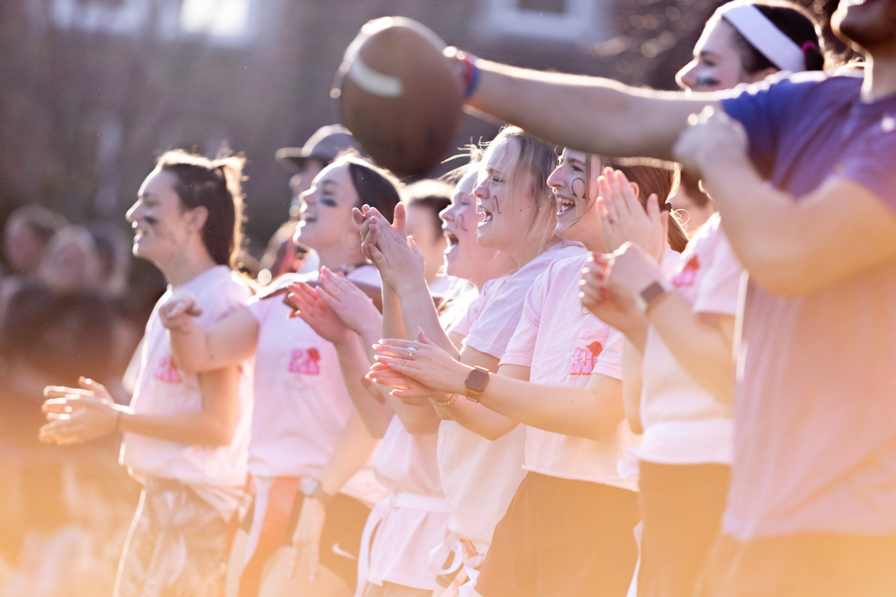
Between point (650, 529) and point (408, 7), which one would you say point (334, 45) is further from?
point (650, 529)

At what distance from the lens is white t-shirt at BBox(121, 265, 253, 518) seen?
13.7 feet

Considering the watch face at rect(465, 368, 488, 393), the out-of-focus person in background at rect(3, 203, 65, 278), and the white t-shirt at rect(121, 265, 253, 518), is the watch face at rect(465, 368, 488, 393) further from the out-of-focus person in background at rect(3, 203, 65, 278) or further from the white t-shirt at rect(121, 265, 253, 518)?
the out-of-focus person in background at rect(3, 203, 65, 278)

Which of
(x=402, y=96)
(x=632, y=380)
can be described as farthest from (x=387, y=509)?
(x=402, y=96)

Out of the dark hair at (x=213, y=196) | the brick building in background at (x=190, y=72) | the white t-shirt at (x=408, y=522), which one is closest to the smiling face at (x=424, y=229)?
the dark hair at (x=213, y=196)

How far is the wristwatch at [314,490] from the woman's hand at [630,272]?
2.32 m

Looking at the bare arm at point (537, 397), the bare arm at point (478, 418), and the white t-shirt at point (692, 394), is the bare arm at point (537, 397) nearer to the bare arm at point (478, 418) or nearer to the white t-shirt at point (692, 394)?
the bare arm at point (478, 418)

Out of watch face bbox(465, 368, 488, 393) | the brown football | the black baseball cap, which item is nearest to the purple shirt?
the brown football

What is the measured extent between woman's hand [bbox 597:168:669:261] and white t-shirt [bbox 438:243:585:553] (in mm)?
855

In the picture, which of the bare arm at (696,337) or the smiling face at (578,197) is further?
the smiling face at (578,197)

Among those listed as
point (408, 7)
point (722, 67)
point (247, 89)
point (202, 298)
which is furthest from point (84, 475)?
point (408, 7)

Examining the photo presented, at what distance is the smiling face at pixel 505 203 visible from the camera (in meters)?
3.10

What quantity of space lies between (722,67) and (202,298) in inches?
104

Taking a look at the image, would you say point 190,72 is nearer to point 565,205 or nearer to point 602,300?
point 565,205

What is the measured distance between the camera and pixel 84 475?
23.1 feet
